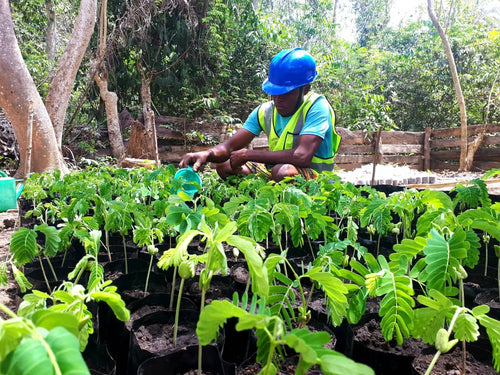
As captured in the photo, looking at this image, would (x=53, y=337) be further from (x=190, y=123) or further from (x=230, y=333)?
(x=190, y=123)

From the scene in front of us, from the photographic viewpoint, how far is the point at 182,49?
1045cm

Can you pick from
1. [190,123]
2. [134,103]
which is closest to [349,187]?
[190,123]

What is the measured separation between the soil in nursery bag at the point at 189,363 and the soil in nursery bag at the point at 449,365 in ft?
1.80

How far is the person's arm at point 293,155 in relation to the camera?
3459mm

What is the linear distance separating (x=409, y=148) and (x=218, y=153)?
31.7 ft

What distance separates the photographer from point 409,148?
38.7 ft

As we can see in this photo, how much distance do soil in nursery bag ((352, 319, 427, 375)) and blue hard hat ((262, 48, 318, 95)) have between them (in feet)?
8.89

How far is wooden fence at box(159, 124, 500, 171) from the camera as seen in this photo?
33.7 feet

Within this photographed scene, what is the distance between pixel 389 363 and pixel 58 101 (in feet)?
22.6

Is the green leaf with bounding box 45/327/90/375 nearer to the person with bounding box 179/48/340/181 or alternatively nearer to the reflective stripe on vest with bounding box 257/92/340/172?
the person with bounding box 179/48/340/181

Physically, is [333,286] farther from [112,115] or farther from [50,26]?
[50,26]

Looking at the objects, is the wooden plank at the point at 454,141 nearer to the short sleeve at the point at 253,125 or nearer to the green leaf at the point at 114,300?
the short sleeve at the point at 253,125

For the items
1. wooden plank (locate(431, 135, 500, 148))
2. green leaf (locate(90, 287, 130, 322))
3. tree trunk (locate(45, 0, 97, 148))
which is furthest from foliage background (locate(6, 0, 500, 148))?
green leaf (locate(90, 287, 130, 322))

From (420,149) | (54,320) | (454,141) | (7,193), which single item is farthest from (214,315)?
(420,149)
